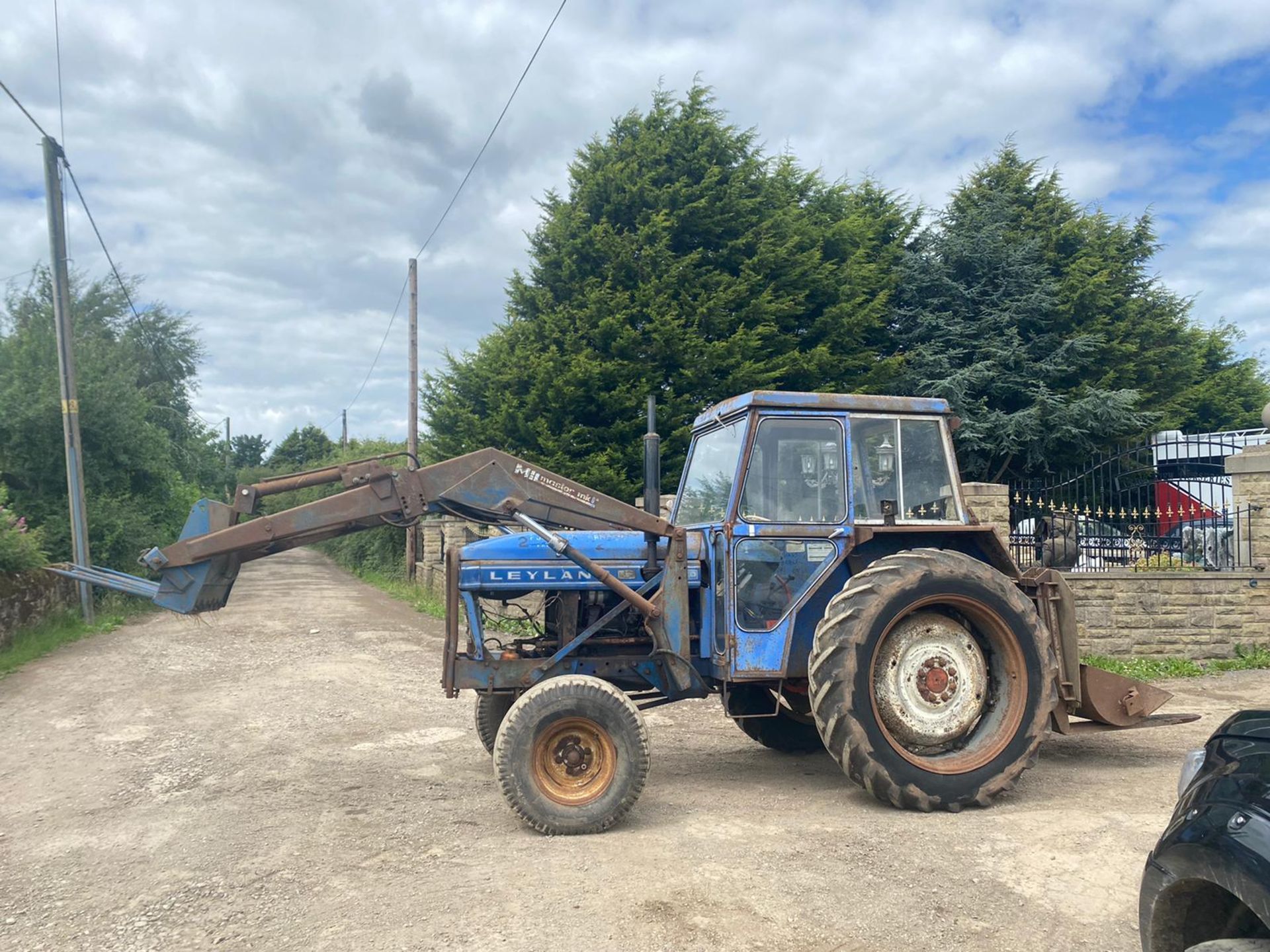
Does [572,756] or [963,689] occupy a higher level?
[963,689]

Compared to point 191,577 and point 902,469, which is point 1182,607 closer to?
point 902,469

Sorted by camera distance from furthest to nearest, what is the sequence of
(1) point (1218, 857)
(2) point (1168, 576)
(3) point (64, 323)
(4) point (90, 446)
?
(4) point (90, 446) < (3) point (64, 323) < (2) point (1168, 576) < (1) point (1218, 857)

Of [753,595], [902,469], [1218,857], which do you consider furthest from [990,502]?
[1218,857]

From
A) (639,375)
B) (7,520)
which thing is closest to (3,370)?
(7,520)

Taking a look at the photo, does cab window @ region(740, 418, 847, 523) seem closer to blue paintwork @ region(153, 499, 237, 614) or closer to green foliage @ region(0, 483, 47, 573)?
blue paintwork @ region(153, 499, 237, 614)

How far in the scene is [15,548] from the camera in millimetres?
12469

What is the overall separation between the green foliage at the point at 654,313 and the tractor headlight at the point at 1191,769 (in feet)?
40.9

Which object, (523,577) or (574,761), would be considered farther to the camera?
(523,577)

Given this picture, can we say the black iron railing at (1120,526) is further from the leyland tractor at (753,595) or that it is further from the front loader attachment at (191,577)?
the front loader attachment at (191,577)

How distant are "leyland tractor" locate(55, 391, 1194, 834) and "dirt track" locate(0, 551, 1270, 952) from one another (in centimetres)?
43

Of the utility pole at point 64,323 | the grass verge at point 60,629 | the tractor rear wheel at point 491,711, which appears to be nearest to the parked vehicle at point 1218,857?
the tractor rear wheel at point 491,711

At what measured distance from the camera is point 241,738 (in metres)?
7.71

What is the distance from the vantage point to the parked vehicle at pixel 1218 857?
2.42 meters

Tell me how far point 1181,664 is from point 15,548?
14.3m
